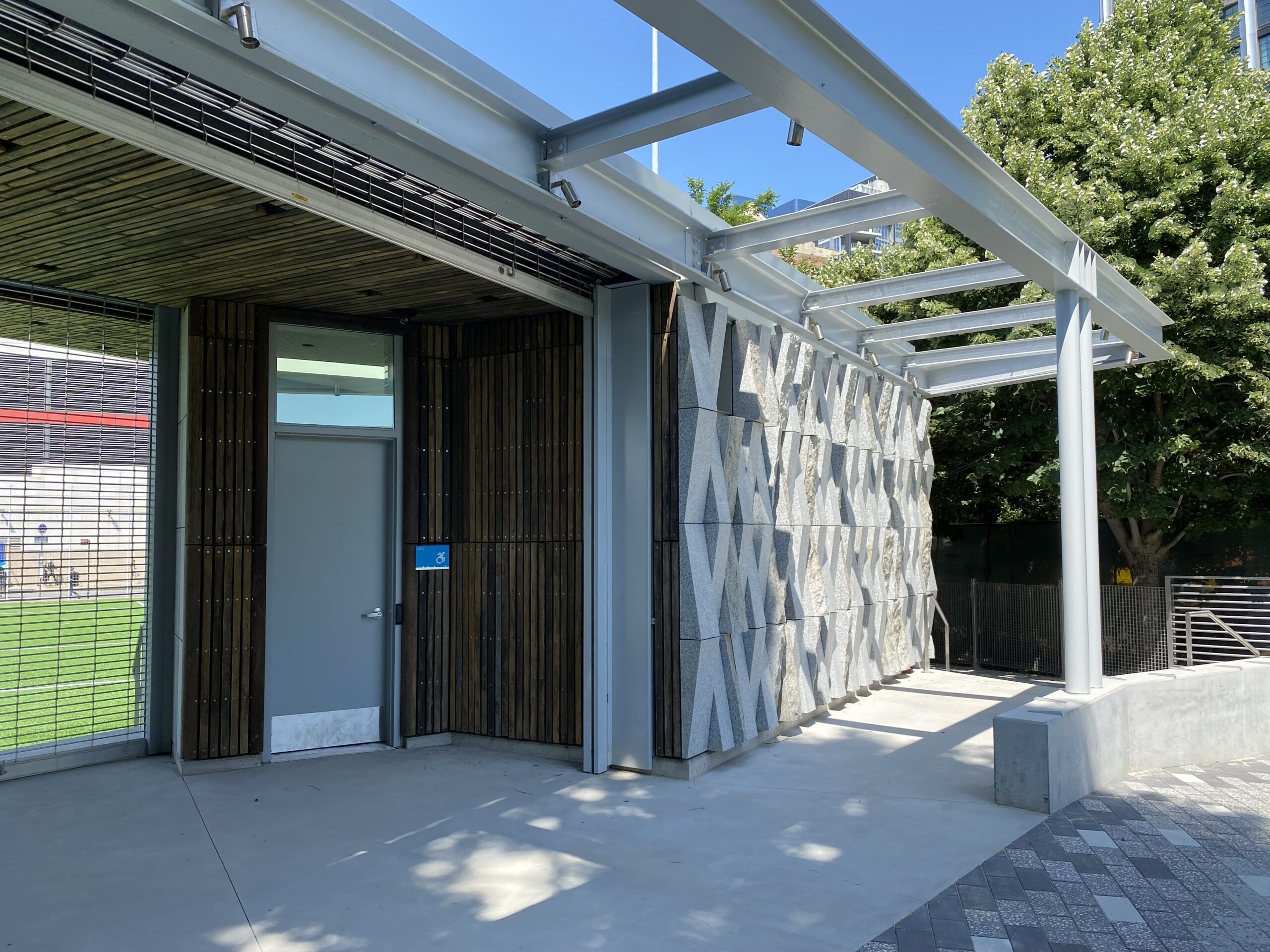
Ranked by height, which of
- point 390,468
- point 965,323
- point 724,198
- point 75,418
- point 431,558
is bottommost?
point 431,558

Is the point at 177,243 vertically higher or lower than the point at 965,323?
lower

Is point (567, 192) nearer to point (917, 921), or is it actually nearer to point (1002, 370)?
point (917, 921)

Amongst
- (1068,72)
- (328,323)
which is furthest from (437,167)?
(1068,72)

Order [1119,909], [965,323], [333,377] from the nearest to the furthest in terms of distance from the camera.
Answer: [1119,909] < [333,377] < [965,323]

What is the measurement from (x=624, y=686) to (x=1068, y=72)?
417 inches

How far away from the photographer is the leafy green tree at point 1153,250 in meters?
10.6

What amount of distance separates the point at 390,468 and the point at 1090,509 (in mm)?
5282

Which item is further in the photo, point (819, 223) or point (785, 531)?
point (785, 531)

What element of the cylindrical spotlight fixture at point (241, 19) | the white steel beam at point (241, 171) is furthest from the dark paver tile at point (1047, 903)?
the cylindrical spotlight fixture at point (241, 19)

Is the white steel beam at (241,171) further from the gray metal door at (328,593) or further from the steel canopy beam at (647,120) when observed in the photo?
the gray metal door at (328,593)

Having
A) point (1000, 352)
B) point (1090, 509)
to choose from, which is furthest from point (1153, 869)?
point (1000, 352)

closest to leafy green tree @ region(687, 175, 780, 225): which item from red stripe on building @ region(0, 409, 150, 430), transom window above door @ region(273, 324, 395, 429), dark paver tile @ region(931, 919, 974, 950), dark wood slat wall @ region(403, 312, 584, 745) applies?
dark wood slat wall @ region(403, 312, 584, 745)

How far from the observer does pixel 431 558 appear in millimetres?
7570

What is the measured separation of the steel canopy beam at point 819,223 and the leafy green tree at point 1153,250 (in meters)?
5.72
